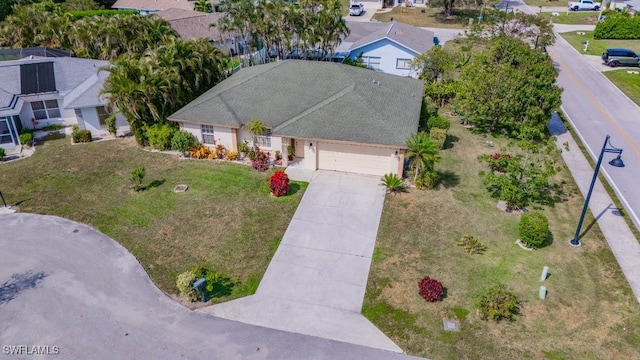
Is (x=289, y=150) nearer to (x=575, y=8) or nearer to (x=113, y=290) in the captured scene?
(x=113, y=290)

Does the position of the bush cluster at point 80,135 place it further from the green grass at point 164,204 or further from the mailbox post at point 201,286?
the mailbox post at point 201,286

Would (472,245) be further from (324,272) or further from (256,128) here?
(256,128)

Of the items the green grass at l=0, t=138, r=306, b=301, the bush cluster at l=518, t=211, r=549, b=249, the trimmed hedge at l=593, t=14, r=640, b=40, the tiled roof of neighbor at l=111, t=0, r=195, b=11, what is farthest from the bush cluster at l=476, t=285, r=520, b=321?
the tiled roof of neighbor at l=111, t=0, r=195, b=11

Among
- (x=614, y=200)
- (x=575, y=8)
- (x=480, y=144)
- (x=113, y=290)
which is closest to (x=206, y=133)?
(x=113, y=290)

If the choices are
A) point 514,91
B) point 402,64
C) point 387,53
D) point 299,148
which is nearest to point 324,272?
point 299,148

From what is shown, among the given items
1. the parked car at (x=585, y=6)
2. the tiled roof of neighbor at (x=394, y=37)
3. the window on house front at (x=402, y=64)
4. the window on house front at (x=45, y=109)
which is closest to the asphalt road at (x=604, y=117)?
the tiled roof of neighbor at (x=394, y=37)

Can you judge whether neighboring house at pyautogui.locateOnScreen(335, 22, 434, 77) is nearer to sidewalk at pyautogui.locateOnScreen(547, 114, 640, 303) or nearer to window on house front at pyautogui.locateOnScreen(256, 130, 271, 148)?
sidewalk at pyautogui.locateOnScreen(547, 114, 640, 303)
